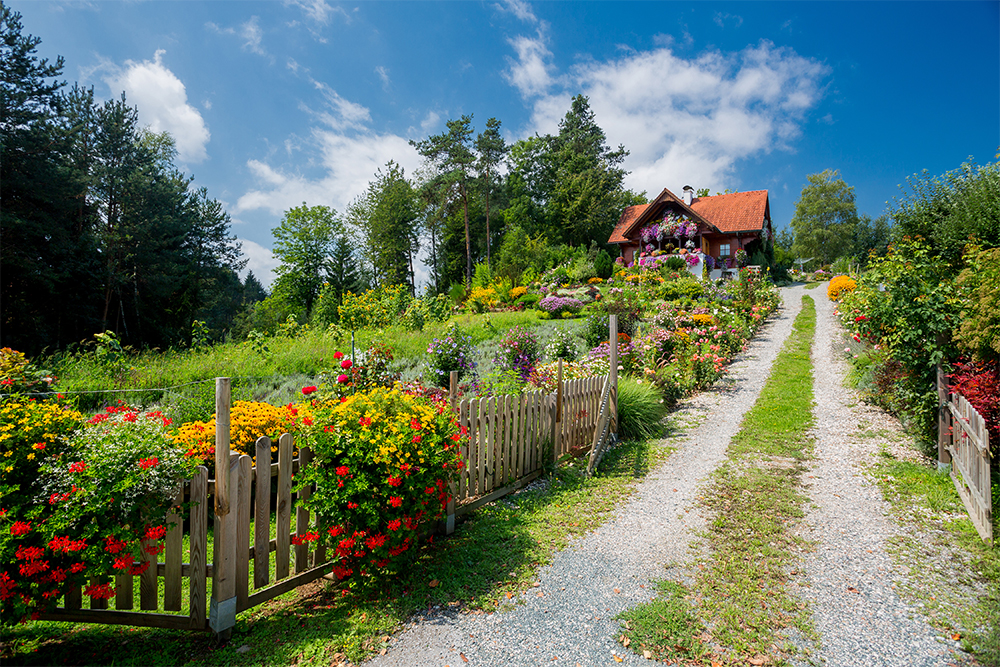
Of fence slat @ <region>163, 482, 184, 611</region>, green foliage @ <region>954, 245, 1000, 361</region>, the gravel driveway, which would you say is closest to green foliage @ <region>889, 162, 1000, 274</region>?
green foliage @ <region>954, 245, 1000, 361</region>

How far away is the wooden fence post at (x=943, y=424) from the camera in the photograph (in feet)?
16.9

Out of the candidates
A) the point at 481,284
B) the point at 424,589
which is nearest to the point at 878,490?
the point at 424,589

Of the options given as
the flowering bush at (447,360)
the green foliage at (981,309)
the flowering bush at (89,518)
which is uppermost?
the green foliage at (981,309)

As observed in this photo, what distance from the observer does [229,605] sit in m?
3.06

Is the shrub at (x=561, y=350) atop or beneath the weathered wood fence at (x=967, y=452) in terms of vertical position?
atop

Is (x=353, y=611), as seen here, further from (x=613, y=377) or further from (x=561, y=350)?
(x=561, y=350)

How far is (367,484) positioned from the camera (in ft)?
11.0

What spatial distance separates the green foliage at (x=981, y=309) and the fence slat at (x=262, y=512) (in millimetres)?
6320

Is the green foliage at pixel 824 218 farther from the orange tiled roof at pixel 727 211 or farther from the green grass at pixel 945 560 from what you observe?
the green grass at pixel 945 560

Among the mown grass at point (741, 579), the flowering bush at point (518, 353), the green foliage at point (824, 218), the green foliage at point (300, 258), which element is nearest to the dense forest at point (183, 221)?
the green foliage at point (300, 258)

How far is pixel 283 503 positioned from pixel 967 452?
6.04 m

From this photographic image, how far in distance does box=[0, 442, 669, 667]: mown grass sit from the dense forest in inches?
461

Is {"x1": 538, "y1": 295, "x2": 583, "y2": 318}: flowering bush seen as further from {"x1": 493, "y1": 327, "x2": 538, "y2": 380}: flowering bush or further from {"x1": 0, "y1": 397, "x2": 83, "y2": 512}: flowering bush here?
{"x1": 0, "y1": 397, "x2": 83, "y2": 512}: flowering bush

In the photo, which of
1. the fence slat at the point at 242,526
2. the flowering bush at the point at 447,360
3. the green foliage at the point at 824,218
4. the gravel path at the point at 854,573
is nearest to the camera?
the gravel path at the point at 854,573
